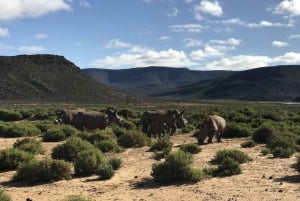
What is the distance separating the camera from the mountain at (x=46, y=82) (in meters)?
114

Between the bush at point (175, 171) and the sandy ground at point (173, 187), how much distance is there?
0.87ft

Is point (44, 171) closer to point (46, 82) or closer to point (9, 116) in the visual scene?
point (9, 116)

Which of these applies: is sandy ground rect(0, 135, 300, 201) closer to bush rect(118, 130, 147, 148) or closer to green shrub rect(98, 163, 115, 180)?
green shrub rect(98, 163, 115, 180)

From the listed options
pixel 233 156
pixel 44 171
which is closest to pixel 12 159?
pixel 44 171

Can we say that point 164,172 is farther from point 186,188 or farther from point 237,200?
point 237,200

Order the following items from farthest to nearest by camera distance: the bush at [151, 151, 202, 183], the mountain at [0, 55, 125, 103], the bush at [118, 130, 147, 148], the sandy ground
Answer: the mountain at [0, 55, 125, 103], the bush at [118, 130, 147, 148], the bush at [151, 151, 202, 183], the sandy ground

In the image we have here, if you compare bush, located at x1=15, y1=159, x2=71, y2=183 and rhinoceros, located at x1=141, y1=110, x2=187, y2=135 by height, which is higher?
rhinoceros, located at x1=141, y1=110, x2=187, y2=135

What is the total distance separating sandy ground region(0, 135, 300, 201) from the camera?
13023 mm

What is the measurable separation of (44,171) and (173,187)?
13.1 ft

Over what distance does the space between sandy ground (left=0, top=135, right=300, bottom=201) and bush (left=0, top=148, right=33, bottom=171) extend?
21.4 inches

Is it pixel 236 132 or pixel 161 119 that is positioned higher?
pixel 161 119

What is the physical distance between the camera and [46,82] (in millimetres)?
120500

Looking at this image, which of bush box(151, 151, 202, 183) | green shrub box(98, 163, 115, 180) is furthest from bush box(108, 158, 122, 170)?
bush box(151, 151, 202, 183)

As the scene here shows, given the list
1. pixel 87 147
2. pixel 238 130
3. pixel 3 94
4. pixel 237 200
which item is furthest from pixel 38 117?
pixel 3 94
